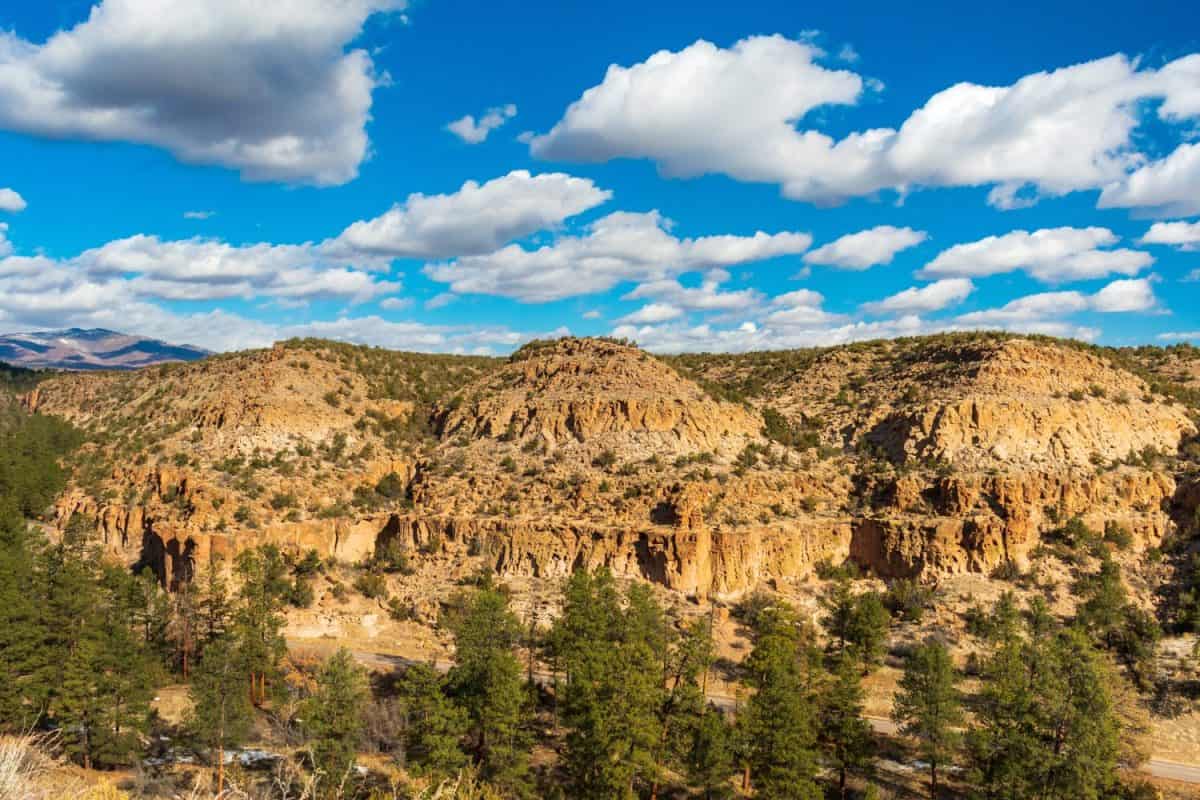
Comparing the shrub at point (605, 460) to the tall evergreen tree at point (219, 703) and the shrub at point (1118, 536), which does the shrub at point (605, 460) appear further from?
the shrub at point (1118, 536)

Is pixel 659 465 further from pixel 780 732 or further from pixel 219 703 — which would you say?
pixel 219 703

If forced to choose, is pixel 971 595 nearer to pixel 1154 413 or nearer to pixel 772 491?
pixel 772 491

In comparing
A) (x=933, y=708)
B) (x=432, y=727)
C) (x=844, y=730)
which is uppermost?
(x=933, y=708)

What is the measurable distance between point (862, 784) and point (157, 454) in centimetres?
5394

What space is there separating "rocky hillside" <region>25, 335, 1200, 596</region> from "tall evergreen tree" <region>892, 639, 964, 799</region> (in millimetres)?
15129

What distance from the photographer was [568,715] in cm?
2792

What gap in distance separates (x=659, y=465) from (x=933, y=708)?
2480 cm

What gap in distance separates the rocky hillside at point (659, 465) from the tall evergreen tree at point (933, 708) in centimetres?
1513

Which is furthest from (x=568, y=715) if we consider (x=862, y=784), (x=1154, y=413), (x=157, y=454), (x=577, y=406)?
(x=1154, y=413)

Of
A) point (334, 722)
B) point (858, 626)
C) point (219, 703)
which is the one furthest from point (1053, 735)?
point (219, 703)

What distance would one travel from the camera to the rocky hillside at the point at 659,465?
44.6 m

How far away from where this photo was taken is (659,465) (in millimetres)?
49938

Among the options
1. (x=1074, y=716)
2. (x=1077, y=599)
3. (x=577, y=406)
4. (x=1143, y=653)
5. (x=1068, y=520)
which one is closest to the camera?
(x=1074, y=716)

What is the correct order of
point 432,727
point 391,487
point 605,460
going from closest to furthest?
point 432,727 < point 605,460 < point 391,487
